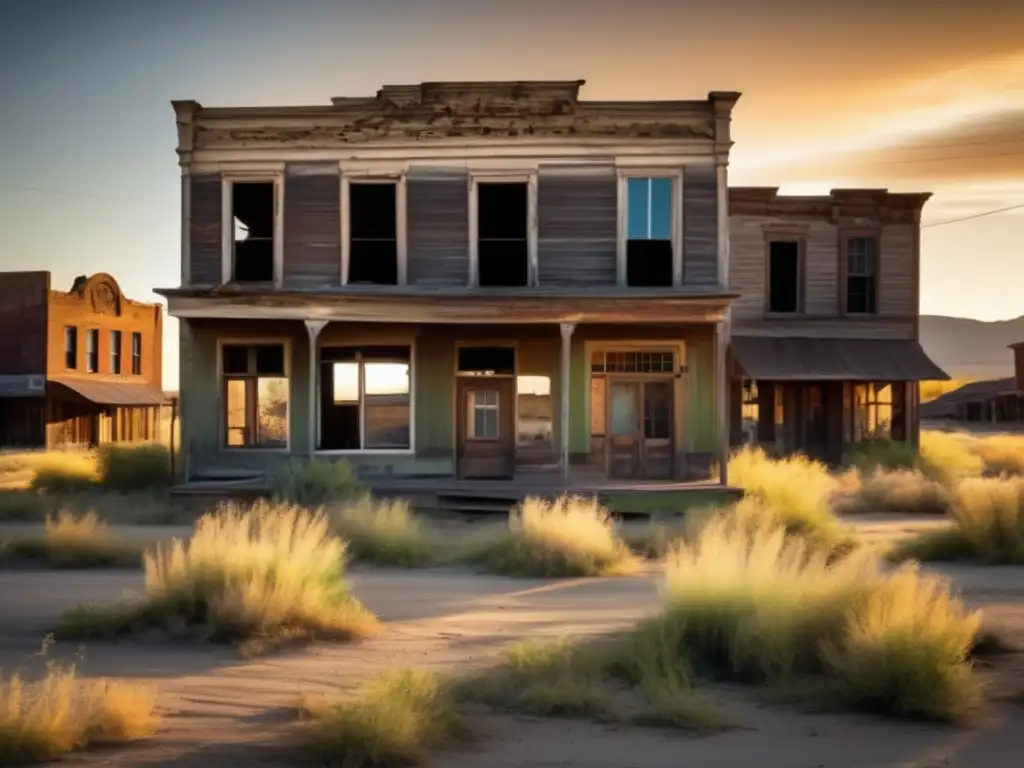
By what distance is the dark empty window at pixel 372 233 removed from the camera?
2194 centimetres

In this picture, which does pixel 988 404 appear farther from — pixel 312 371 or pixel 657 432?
pixel 312 371

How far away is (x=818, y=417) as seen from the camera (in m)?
29.1

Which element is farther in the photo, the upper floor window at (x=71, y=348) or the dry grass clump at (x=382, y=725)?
the upper floor window at (x=71, y=348)

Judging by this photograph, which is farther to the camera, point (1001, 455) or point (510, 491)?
point (1001, 455)

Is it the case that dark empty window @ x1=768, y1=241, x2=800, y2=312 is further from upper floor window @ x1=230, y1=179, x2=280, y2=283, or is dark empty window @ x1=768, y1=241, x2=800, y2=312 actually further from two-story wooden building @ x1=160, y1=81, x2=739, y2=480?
upper floor window @ x1=230, y1=179, x2=280, y2=283

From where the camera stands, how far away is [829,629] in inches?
333

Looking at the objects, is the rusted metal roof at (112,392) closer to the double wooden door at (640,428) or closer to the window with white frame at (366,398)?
the window with white frame at (366,398)

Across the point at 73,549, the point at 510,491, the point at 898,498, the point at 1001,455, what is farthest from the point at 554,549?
the point at 1001,455

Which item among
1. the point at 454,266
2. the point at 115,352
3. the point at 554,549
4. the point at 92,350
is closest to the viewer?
the point at 554,549

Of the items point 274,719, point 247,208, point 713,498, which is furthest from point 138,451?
point 274,719

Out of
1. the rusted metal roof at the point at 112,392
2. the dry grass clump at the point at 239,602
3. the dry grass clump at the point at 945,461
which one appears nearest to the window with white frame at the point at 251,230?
the dry grass clump at the point at 239,602

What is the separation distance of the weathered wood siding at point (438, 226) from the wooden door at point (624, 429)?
347 cm

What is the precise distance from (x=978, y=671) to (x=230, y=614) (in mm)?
5593

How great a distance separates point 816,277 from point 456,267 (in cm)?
1088
